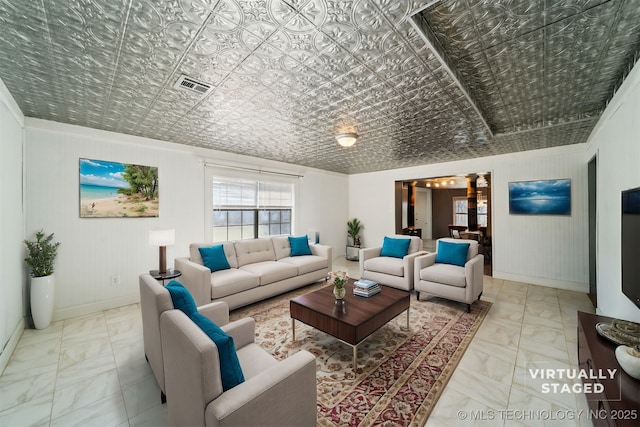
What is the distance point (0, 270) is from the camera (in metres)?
2.21

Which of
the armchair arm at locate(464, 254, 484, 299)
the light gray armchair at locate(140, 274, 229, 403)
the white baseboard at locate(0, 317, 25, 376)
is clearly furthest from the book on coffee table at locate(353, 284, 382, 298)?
the white baseboard at locate(0, 317, 25, 376)

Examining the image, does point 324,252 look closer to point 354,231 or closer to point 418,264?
point 418,264

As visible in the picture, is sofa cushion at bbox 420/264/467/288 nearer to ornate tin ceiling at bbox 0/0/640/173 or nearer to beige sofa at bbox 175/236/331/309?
beige sofa at bbox 175/236/331/309

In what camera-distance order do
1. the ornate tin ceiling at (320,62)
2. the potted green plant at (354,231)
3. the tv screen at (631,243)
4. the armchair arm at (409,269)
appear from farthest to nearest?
the potted green plant at (354,231) < the armchair arm at (409,269) < the tv screen at (631,243) < the ornate tin ceiling at (320,62)

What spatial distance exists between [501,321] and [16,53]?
516 centimetres

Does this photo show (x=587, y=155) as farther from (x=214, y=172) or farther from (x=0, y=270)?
(x=0, y=270)

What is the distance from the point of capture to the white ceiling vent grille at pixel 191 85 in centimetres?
213

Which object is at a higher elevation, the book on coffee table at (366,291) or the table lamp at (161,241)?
the table lamp at (161,241)

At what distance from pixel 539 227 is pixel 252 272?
5068 millimetres

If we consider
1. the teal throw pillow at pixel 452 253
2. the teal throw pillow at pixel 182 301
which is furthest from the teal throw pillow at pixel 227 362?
the teal throw pillow at pixel 452 253

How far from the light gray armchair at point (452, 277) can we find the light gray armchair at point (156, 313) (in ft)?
9.28

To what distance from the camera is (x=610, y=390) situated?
1.28m

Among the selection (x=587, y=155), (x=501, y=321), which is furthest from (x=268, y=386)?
(x=587, y=155)

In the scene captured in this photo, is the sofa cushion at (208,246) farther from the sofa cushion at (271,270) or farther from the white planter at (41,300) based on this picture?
the white planter at (41,300)
